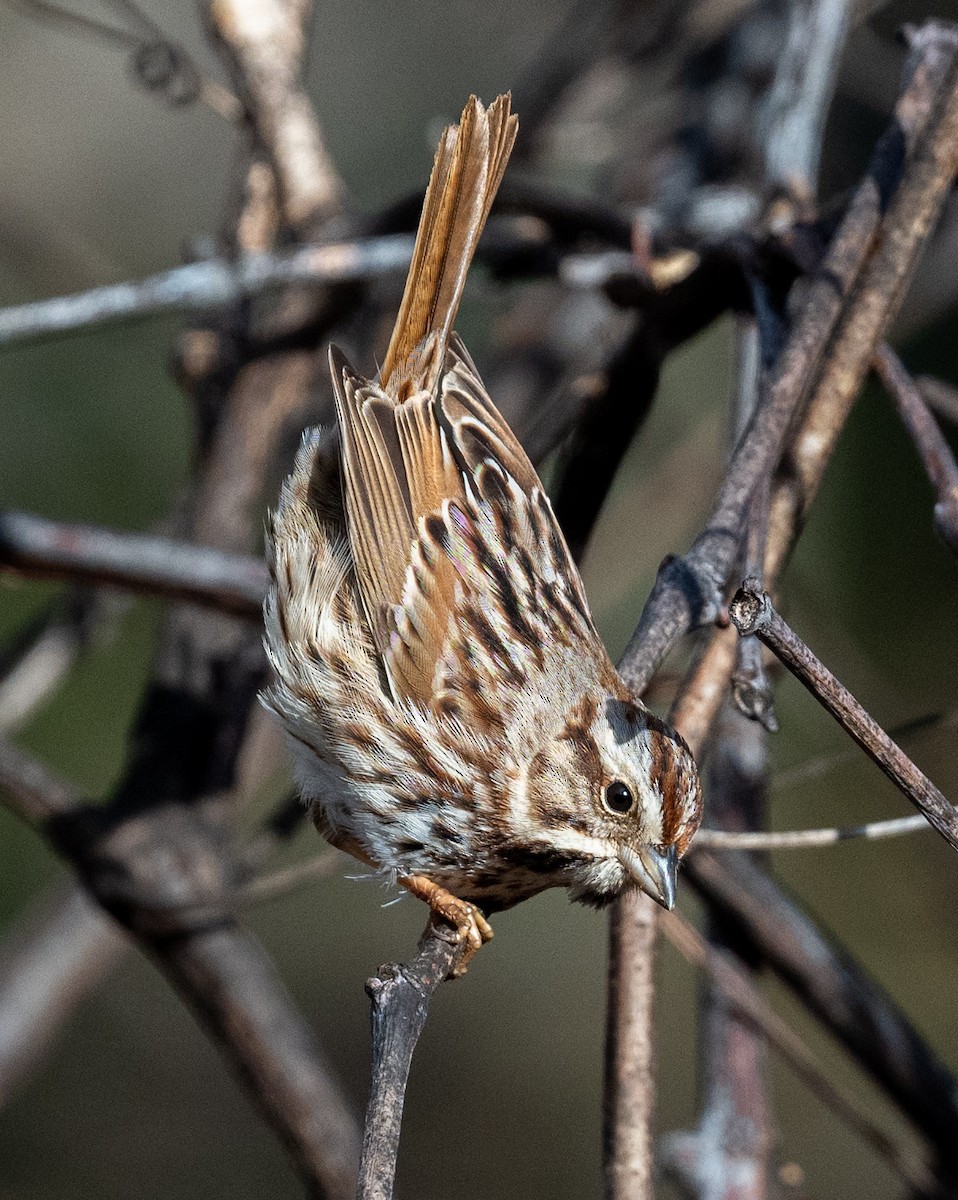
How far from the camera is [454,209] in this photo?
2.64m

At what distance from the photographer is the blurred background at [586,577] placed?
3959mm

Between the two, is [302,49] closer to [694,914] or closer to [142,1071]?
[694,914]

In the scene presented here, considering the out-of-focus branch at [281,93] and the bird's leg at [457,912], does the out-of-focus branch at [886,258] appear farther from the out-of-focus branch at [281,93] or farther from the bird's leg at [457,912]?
the out-of-focus branch at [281,93]

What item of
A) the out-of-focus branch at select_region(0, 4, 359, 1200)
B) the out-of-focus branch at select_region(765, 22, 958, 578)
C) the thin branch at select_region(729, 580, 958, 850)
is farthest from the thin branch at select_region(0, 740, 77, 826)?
the thin branch at select_region(729, 580, 958, 850)

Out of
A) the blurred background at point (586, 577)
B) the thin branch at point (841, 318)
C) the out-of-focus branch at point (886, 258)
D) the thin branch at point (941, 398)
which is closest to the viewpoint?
the thin branch at point (841, 318)

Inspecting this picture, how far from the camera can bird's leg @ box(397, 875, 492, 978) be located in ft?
6.84

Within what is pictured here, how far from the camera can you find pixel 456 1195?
4895mm

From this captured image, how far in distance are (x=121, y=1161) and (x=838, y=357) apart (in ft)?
13.0

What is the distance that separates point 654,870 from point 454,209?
1.25m

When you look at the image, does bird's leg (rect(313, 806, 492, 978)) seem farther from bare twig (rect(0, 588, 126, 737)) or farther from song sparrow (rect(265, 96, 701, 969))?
bare twig (rect(0, 588, 126, 737))

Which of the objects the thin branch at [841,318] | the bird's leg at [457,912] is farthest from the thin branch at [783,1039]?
the thin branch at [841,318]

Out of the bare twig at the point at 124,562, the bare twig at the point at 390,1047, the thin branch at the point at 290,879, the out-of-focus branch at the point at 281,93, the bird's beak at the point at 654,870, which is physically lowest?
the bare twig at the point at 390,1047

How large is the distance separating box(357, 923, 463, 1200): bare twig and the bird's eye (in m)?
0.59

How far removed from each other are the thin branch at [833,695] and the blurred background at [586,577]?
1933 millimetres
